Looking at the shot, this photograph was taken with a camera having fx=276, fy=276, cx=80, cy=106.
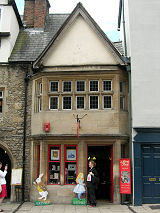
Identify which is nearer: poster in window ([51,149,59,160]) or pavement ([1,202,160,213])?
pavement ([1,202,160,213])

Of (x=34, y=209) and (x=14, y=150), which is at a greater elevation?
(x=14, y=150)

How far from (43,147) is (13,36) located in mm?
6333

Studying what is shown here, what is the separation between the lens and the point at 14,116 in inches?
533

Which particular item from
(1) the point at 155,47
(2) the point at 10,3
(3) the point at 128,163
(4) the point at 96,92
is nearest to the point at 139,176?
(3) the point at 128,163

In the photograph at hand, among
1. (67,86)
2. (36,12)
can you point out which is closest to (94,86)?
(67,86)

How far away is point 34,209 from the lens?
36.7 ft

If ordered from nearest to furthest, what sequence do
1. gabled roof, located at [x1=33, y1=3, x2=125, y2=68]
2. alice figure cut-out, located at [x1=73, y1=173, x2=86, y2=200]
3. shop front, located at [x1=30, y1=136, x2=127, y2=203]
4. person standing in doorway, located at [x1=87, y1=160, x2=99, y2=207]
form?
person standing in doorway, located at [x1=87, y1=160, x2=99, y2=207]
alice figure cut-out, located at [x1=73, y1=173, x2=86, y2=200]
shop front, located at [x1=30, y1=136, x2=127, y2=203]
gabled roof, located at [x1=33, y1=3, x2=125, y2=68]

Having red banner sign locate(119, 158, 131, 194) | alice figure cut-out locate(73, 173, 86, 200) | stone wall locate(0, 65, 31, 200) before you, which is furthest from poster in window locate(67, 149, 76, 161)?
red banner sign locate(119, 158, 131, 194)

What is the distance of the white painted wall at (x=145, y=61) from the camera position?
40.0 ft

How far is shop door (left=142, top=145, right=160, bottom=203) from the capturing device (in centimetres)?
1186

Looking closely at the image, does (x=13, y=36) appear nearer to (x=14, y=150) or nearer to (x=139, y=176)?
(x=14, y=150)

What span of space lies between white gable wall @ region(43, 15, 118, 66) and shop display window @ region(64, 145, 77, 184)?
4031mm

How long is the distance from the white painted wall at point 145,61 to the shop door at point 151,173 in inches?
45.7

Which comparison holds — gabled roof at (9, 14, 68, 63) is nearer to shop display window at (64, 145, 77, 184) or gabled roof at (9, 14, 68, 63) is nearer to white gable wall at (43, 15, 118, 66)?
white gable wall at (43, 15, 118, 66)
